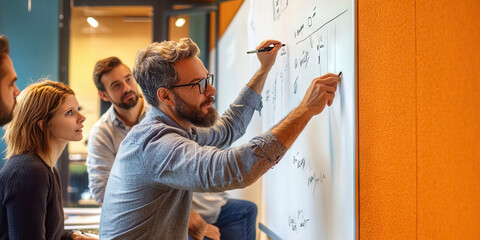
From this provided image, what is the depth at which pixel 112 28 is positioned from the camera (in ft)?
14.6

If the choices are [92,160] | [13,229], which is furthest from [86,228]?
[13,229]

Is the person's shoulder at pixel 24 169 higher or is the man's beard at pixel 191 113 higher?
the man's beard at pixel 191 113

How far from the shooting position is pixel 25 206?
142cm

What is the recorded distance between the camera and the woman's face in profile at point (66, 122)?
1.68m

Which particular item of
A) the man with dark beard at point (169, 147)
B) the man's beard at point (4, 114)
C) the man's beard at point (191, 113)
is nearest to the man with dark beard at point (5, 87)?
the man's beard at point (4, 114)

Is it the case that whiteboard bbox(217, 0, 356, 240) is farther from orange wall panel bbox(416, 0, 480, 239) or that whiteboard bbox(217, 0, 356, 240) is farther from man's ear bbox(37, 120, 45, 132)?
man's ear bbox(37, 120, 45, 132)

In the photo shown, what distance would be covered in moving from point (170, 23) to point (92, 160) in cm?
217

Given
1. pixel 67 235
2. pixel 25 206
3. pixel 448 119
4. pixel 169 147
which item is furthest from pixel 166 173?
pixel 67 235

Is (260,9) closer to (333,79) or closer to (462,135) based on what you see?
(333,79)

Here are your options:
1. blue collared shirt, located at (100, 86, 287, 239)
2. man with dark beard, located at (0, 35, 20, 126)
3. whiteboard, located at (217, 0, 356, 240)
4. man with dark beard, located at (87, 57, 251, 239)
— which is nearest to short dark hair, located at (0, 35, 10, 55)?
man with dark beard, located at (0, 35, 20, 126)

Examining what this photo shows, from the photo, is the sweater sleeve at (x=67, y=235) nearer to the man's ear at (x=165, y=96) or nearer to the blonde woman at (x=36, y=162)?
the blonde woman at (x=36, y=162)

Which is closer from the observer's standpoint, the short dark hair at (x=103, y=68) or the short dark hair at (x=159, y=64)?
the short dark hair at (x=159, y=64)

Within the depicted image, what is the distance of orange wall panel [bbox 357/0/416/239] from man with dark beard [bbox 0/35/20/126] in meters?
0.81

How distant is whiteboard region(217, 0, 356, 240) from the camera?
1.09m
